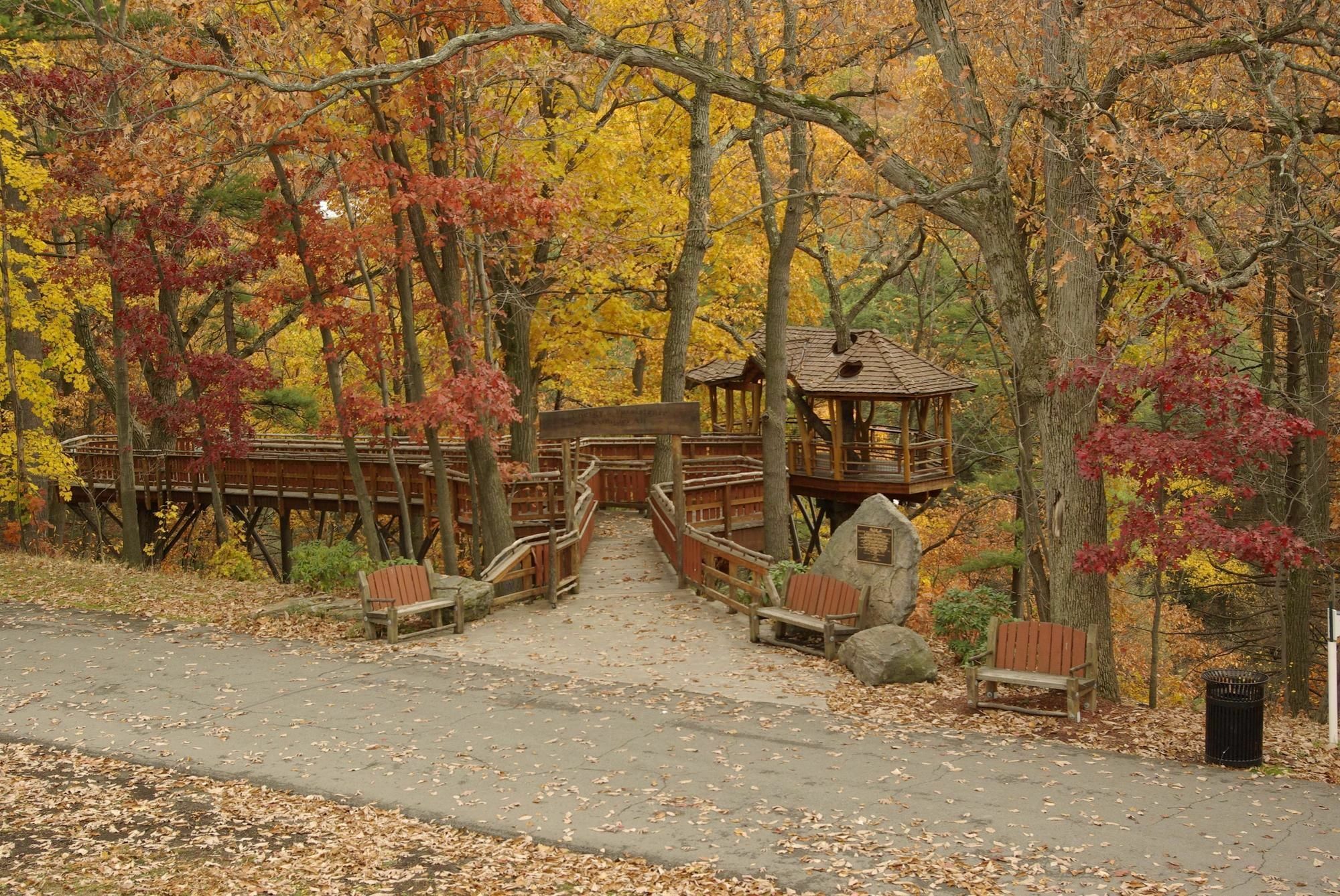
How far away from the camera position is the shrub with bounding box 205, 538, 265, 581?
2256 centimetres

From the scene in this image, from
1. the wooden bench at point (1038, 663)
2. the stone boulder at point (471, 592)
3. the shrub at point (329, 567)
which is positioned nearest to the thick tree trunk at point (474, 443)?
the stone boulder at point (471, 592)

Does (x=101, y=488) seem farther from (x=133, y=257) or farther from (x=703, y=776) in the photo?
(x=703, y=776)

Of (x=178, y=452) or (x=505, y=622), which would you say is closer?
(x=505, y=622)

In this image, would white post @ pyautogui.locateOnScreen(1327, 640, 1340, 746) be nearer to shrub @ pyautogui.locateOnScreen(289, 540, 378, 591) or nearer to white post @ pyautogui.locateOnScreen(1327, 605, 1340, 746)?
white post @ pyautogui.locateOnScreen(1327, 605, 1340, 746)

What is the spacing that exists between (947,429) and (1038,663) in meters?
13.9

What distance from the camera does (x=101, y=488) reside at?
30484 millimetres

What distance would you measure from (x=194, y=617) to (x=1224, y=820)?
12.9 m

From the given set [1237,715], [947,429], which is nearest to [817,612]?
[1237,715]

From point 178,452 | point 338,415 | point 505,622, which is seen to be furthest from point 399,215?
point 178,452

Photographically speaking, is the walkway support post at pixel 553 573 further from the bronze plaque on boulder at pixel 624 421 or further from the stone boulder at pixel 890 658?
the stone boulder at pixel 890 658

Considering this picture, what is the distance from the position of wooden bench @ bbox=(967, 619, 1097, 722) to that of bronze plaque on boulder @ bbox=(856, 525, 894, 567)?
86.8 inches

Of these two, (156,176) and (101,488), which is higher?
(156,176)

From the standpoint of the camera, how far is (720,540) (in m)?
17.4

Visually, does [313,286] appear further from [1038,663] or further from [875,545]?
[1038,663]
